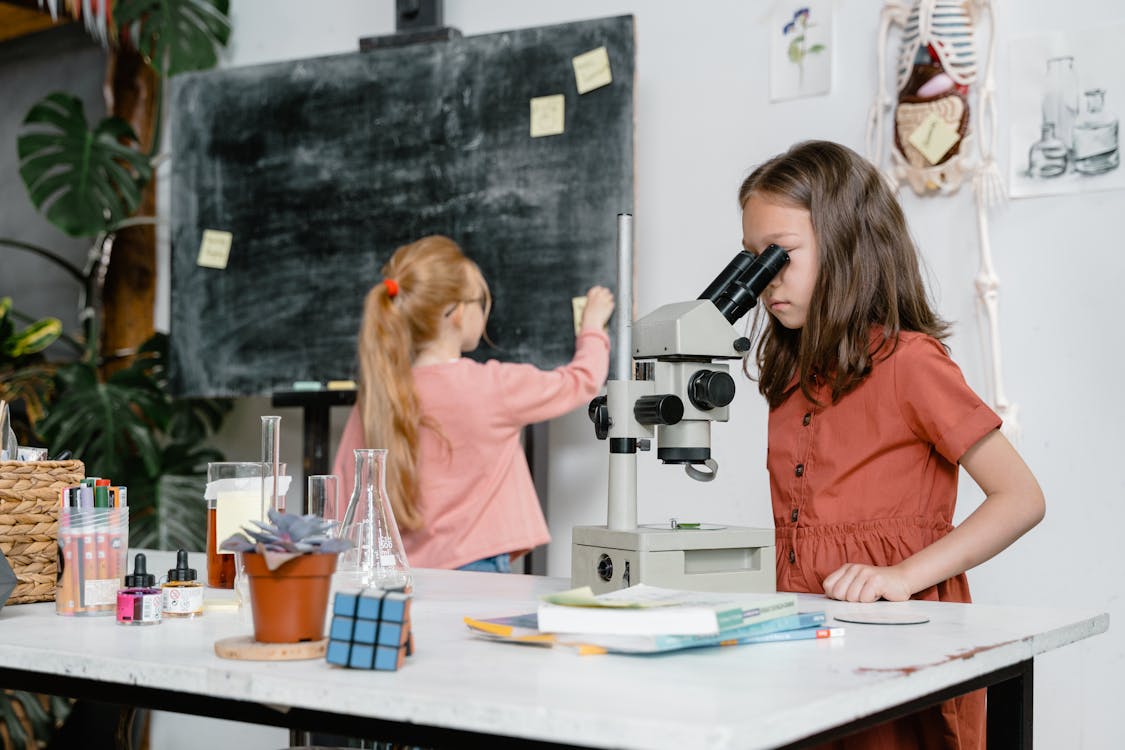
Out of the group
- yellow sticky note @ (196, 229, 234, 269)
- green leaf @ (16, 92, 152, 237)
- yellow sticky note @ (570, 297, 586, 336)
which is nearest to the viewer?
yellow sticky note @ (570, 297, 586, 336)

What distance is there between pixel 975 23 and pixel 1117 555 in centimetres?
121

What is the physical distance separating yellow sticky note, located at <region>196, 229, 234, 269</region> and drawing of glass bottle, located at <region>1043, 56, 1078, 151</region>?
2180 mm

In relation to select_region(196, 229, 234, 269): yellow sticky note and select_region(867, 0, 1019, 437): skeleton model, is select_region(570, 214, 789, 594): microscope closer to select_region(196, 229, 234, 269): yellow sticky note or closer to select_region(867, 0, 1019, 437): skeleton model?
select_region(867, 0, 1019, 437): skeleton model

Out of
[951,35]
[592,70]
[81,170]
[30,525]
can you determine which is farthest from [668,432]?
[81,170]

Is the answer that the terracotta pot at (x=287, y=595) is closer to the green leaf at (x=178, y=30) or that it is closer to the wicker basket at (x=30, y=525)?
the wicker basket at (x=30, y=525)

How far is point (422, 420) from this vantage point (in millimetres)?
2727

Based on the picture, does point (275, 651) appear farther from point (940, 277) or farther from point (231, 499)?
point (940, 277)

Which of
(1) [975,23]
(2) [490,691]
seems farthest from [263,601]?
(1) [975,23]

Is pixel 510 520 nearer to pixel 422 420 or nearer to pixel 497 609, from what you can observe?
pixel 422 420

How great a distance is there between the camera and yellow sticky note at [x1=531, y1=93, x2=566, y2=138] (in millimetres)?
3109

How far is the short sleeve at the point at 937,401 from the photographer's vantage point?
1.69 metres

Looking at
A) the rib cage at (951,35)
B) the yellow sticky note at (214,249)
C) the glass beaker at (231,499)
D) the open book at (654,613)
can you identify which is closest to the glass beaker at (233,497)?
the glass beaker at (231,499)

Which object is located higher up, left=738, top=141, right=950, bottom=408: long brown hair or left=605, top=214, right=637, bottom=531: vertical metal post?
left=738, top=141, right=950, bottom=408: long brown hair

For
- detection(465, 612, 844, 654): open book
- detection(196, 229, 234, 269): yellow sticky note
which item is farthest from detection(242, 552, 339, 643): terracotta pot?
detection(196, 229, 234, 269): yellow sticky note
